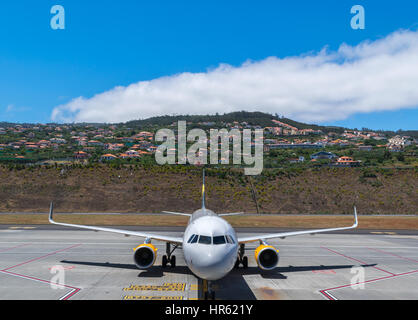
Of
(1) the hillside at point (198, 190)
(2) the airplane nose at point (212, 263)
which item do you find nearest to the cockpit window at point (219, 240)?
(2) the airplane nose at point (212, 263)

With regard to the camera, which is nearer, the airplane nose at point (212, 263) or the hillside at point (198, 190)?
the airplane nose at point (212, 263)

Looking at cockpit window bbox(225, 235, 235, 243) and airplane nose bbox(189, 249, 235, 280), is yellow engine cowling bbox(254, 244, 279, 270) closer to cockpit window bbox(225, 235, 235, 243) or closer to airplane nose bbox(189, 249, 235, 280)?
cockpit window bbox(225, 235, 235, 243)

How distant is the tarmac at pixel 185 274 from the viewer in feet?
51.5

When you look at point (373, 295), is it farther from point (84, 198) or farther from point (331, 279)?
point (84, 198)

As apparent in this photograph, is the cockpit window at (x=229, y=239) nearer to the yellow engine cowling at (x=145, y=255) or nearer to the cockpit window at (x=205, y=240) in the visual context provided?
the cockpit window at (x=205, y=240)

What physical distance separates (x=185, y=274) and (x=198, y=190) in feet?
181

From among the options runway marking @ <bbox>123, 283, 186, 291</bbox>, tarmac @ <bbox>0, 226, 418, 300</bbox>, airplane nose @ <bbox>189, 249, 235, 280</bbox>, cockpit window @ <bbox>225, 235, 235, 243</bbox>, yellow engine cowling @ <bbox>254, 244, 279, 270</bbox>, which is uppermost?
cockpit window @ <bbox>225, 235, 235, 243</bbox>

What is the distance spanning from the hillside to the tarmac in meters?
33.8

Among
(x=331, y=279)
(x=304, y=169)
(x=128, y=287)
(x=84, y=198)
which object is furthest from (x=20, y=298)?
(x=304, y=169)

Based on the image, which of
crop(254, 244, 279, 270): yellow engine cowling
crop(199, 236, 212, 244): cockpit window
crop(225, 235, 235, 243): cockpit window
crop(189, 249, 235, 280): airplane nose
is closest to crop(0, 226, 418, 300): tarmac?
crop(254, 244, 279, 270): yellow engine cowling

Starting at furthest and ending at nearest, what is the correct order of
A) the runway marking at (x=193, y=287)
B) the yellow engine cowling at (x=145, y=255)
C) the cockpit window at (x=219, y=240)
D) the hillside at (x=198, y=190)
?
the hillside at (x=198, y=190) < the yellow engine cowling at (x=145, y=255) < the runway marking at (x=193, y=287) < the cockpit window at (x=219, y=240)

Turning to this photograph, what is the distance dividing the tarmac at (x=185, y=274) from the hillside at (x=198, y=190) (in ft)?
111

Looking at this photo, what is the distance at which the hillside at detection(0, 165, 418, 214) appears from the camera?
64250mm

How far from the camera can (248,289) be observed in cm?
1636
